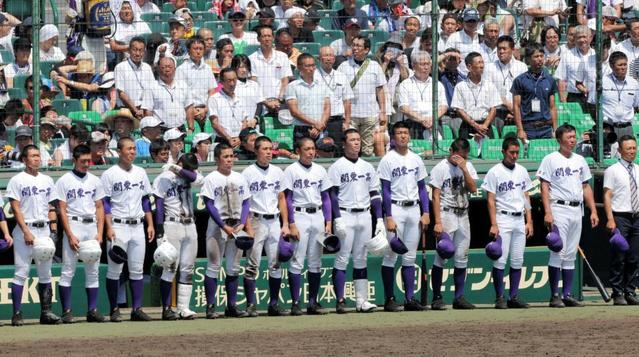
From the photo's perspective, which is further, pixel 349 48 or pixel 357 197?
pixel 349 48

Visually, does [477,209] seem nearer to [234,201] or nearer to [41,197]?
[234,201]

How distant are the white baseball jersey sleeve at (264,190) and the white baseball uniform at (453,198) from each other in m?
1.49

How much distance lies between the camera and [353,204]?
12.8m

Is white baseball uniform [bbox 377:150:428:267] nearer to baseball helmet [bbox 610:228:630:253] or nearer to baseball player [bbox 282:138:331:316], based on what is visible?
baseball player [bbox 282:138:331:316]

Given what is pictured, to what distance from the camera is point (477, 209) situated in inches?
568

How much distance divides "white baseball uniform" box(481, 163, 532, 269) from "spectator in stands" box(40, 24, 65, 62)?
481cm

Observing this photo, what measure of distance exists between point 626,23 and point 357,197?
16.7 ft

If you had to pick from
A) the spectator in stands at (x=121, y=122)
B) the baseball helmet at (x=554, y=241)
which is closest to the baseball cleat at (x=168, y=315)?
the spectator in stands at (x=121, y=122)

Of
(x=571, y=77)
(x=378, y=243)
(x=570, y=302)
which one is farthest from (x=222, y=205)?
(x=571, y=77)

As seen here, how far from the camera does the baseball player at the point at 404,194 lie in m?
12.8

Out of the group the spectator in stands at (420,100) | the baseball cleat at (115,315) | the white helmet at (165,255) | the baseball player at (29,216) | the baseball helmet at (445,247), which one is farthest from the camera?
the spectator in stands at (420,100)

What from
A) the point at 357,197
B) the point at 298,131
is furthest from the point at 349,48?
the point at 357,197

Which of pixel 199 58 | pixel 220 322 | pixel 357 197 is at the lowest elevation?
pixel 220 322

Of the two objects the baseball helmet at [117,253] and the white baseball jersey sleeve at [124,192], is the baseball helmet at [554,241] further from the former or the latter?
the baseball helmet at [117,253]
